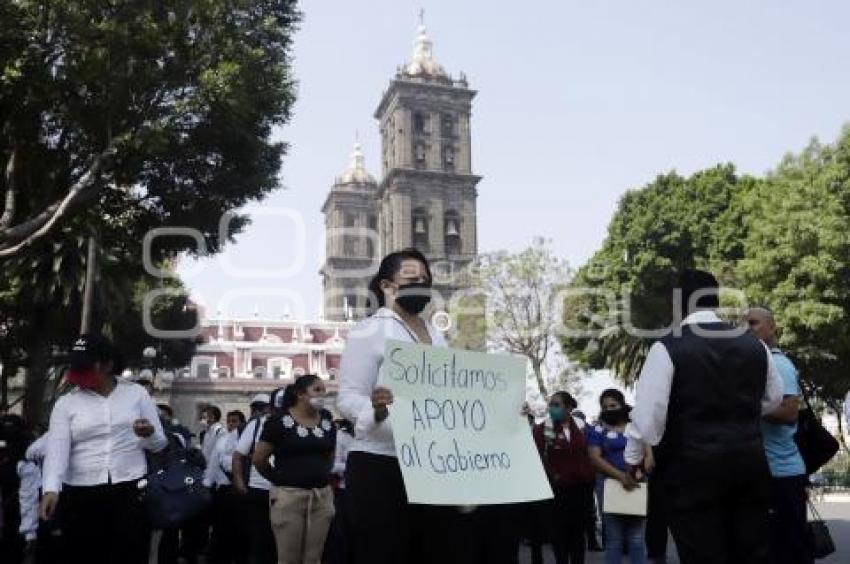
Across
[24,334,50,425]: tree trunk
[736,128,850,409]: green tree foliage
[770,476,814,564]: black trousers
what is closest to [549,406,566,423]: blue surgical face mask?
[770,476,814,564]: black trousers

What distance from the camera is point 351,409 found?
398 cm

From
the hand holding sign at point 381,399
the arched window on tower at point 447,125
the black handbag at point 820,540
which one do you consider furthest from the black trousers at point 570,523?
the arched window on tower at point 447,125

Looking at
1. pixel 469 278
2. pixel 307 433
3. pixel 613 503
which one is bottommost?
pixel 613 503

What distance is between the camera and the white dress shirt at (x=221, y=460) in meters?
10.5

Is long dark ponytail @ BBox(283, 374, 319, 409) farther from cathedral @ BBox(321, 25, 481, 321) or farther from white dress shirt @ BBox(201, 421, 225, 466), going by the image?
cathedral @ BBox(321, 25, 481, 321)

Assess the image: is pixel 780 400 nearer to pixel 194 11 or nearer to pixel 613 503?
pixel 613 503

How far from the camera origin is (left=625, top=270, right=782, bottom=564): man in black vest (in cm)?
427

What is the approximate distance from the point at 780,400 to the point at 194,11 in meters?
12.8

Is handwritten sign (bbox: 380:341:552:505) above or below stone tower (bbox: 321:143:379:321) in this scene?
below

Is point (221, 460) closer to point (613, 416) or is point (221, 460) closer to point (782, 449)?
point (613, 416)

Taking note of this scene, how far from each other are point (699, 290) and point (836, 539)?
9853 millimetres

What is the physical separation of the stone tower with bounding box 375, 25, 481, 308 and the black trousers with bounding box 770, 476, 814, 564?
7120 cm

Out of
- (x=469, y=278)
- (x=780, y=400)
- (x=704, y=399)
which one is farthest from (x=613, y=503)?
(x=469, y=278)

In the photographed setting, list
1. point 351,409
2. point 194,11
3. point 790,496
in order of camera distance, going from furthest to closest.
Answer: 1. point 194,11
2. point 790,496
3. point 351,409
